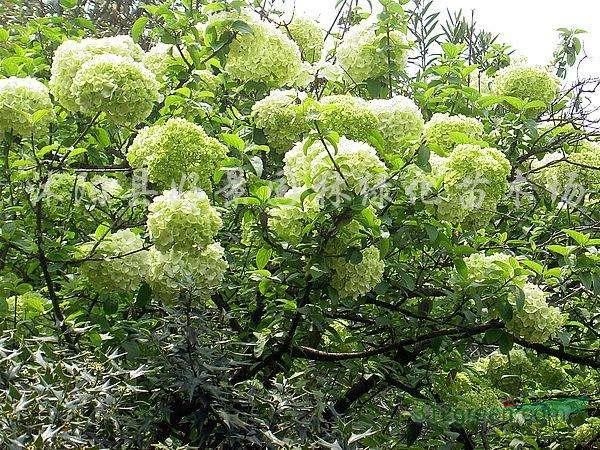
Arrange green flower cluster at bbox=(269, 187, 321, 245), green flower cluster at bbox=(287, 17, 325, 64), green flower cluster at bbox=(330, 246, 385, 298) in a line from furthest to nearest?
green flower cluster at bbox=(287, 17, 325, 64), green flower cluster at bbox=(330, 246, 385, 298), green flower cluster at bbox=(269, 187, 321, 245)

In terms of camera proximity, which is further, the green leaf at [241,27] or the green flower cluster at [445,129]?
the green leaf at [241,27]

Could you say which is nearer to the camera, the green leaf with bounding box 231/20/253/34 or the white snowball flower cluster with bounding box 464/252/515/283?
the white snowball flower cluster with bounding box 464/252/515/283

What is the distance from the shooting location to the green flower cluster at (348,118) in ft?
7.68

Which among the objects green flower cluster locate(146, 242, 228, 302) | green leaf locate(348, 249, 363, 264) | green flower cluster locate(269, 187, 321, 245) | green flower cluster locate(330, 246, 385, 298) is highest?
green flower cluster locate(269, 187, 321, 245)

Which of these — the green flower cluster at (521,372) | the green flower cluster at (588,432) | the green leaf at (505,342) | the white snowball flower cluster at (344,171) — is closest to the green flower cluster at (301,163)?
the white snowball flower cluster at (344,171)

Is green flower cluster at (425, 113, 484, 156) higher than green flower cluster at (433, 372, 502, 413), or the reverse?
green flower cluster at (425, 113, 484, 156)

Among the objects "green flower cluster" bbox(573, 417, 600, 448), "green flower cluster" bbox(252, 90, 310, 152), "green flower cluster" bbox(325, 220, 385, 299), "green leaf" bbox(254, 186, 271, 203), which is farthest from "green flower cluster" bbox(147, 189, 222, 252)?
"green flower cluster" bbox(573, 417, 600, 448)

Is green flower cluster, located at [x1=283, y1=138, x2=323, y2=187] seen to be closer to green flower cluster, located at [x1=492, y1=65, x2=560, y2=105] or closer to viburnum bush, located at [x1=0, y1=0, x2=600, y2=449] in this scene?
viburnum bush, located at [x1=0, y1=0, x2=600, y2=449]

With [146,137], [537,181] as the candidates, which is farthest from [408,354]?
[146,137]

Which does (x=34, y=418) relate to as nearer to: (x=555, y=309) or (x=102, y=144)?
(x=102, y=144)

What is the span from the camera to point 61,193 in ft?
9.21

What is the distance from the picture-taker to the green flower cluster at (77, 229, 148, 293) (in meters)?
2.44

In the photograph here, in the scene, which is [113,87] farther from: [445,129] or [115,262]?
[445,129]

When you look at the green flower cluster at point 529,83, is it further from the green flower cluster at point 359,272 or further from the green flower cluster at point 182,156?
the green flower cluster at point 182,156
